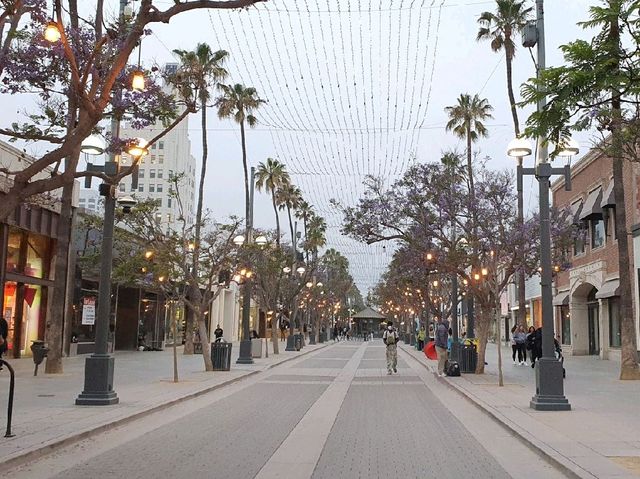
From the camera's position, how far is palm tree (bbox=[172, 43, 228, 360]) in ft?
45.0

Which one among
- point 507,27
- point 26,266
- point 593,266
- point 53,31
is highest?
point 507,27

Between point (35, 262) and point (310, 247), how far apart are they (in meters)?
21.2

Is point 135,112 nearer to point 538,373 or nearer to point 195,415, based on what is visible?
point 195,415

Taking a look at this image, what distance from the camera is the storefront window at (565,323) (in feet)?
134

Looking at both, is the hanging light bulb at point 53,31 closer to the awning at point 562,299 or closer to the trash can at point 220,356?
the trash can at point 220,356

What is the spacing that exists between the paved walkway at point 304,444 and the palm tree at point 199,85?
19.3 feet

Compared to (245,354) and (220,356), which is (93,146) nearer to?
(220,356)

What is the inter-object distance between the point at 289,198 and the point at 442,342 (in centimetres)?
3072

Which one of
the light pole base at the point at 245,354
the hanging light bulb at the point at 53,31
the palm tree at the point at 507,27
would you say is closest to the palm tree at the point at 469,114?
the palm tree at the point at 507,27

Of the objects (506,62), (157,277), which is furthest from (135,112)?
(506,62)

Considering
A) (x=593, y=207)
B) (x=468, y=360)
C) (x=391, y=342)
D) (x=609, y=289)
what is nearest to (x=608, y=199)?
(x=593, y=207)

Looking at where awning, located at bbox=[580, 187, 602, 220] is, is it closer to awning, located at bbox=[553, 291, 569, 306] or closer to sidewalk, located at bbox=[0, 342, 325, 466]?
awning, located at bbox=[553, 291, 569, 306]

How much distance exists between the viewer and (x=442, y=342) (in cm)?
2239

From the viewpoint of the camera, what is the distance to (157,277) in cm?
2067
